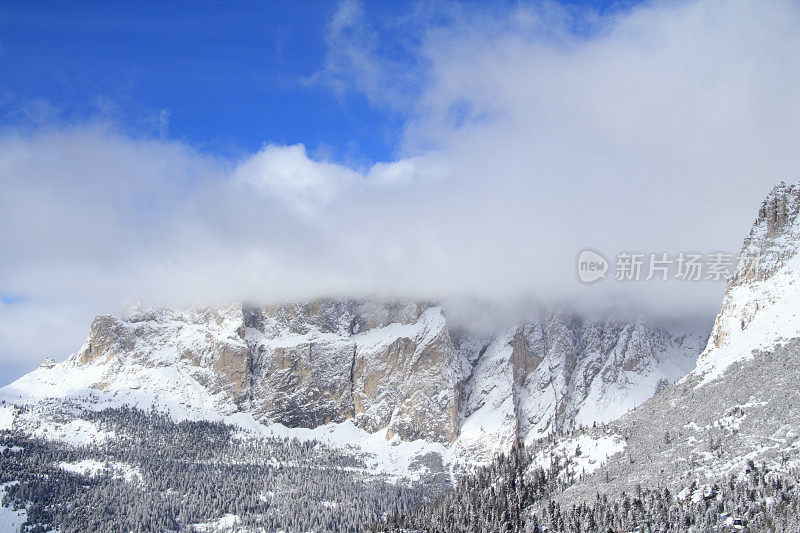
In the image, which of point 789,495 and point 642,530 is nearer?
point 789,495

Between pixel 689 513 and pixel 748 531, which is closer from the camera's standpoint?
pixel 748 531

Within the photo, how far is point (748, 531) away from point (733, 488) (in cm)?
1688

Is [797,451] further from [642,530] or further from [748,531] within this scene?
[642,530]

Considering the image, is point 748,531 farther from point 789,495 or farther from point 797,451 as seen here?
point 797,451

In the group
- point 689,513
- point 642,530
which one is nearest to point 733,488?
point 689,513

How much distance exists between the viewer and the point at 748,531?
181625 mm

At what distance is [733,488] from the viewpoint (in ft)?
647

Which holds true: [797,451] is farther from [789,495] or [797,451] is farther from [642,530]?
[642,530]

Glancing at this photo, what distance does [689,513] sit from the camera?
196375 millimetres

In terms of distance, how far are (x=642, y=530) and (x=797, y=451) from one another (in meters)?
46.0

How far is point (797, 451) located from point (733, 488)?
65.3 feet

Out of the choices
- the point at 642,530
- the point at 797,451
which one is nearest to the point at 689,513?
the point at 642,530

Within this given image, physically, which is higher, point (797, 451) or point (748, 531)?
point (797, 451)

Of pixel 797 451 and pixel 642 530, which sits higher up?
pixel 797 451
